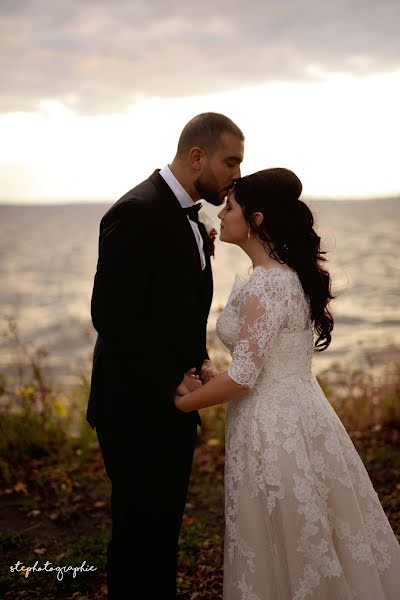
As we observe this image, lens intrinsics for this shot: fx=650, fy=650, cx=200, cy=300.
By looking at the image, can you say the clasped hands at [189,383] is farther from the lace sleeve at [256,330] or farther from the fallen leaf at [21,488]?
the fallen leaf at [21,488]

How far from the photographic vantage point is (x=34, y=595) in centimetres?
391

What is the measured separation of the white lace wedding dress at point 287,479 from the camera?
293 cm

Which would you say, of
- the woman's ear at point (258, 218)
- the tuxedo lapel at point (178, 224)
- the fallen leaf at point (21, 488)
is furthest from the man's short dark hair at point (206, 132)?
the fallen leaf at point (21, 488)

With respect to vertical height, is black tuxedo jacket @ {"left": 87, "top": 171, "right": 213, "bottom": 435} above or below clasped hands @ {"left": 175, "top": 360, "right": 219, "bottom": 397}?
above

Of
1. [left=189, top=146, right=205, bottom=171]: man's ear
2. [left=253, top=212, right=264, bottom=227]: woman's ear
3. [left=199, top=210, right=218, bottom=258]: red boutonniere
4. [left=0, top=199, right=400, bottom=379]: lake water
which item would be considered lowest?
[left=0, top=199, right=400, bottom=379]: lake water

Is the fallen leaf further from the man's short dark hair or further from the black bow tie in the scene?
the man's short dark hair

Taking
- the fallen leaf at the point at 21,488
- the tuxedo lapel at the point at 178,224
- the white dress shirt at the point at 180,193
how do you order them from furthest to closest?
1. the fallen leaf at the point at 21,488
2. the white dress shirt at the point at 180,193
3. the tuxedo lapel at the point at 178,224

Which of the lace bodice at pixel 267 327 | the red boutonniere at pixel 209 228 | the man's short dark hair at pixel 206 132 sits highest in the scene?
the man's short dark hair at pixel 206 132

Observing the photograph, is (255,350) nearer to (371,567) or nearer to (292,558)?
(292,558)

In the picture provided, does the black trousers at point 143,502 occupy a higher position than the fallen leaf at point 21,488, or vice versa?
the black trousers at point 143,502

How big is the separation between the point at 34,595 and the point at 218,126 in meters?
2.95

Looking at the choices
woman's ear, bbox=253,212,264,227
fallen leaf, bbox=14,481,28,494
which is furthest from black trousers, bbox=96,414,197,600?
fallen leaf, bbox=14,481,28,494

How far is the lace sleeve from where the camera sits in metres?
2.90

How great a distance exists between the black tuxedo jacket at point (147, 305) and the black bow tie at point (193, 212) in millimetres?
94
